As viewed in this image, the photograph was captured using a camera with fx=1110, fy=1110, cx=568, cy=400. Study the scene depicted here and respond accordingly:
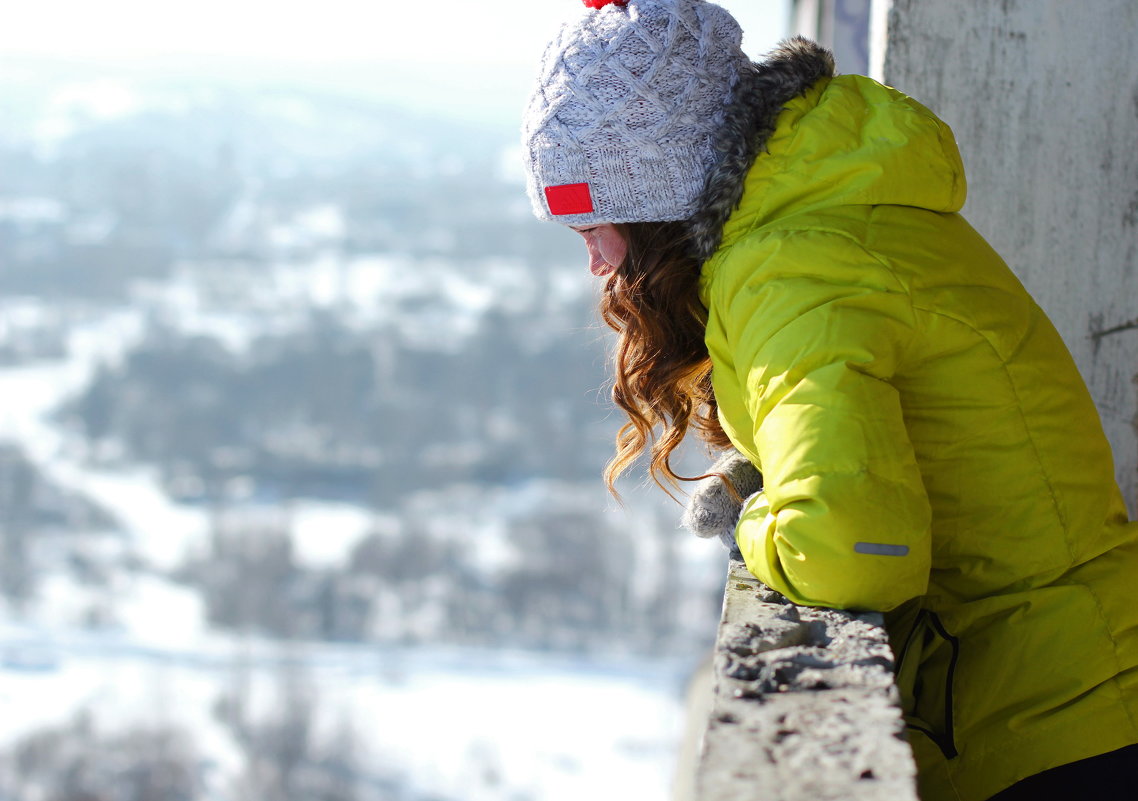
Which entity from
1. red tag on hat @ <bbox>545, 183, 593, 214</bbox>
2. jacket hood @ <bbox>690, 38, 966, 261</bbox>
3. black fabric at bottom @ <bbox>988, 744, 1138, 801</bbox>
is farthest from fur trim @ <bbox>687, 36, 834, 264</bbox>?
black fabric at bottom @ <bbox>988, 744, 1138, 801</bbox>

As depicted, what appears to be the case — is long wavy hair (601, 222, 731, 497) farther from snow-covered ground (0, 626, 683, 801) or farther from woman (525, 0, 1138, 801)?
snow-covered ground (0, 626, 683, 801)

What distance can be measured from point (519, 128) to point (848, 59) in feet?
13.7

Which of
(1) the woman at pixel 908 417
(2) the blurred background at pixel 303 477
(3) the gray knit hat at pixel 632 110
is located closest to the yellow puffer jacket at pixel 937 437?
(1) the woman at pixel 908 417

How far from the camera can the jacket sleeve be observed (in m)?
1.29

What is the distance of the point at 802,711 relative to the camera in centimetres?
115

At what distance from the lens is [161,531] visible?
6209 centimetres

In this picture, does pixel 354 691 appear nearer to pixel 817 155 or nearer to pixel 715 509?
pixel 715 509

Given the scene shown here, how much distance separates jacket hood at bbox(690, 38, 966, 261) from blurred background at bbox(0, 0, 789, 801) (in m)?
31.0

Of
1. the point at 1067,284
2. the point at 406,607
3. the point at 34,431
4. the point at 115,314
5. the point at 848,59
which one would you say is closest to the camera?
the point at 1067,284

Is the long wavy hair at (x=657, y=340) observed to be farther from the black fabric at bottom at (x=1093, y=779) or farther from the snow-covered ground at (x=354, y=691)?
the snow-covered ground at (x=354, y=691)

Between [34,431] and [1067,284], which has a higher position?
[1067,284]

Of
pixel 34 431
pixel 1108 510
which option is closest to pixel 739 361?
pixel 1108 510

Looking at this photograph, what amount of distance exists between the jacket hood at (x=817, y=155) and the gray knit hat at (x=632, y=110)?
10 cm

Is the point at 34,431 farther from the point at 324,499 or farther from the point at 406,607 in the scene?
the point at 406,607
